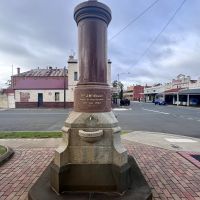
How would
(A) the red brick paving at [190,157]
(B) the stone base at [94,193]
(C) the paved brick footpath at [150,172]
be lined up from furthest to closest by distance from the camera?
(A) the red brick paving at [190,157]
(C) the paved brick footpath at [150,172]
(B) the stone base at [94,193]

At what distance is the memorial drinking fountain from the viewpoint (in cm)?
407

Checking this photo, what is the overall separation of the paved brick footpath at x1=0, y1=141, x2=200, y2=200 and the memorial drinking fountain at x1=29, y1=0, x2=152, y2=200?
40cm

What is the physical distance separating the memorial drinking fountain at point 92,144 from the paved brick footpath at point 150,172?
40cm

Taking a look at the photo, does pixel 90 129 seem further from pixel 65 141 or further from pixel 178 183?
pixel 178 183

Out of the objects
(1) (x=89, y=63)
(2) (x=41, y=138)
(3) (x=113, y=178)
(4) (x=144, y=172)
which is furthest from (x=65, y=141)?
(2) (x=41, y=138)

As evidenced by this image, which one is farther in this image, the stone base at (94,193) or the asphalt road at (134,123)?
the asphalt road at (134,123)

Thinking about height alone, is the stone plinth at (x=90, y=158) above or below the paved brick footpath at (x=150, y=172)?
above

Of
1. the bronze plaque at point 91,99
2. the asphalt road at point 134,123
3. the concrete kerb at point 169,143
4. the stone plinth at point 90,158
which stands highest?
the bronze plaque at point 91,99

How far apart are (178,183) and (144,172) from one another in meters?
0.87

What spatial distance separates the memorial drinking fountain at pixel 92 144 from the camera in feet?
13.3

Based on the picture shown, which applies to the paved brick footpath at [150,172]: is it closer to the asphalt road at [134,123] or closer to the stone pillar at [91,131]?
the stone pillar at [91,131]

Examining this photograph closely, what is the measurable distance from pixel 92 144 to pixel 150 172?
1920 millimetres

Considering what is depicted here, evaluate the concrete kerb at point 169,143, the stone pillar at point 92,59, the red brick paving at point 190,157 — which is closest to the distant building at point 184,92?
the concrete kerb at point 169,143

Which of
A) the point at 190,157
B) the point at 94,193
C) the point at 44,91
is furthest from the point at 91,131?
the point at 44,91
